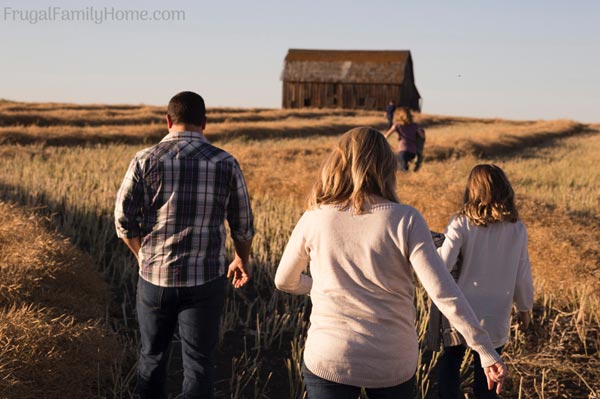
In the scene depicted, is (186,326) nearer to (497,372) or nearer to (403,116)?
(497,372)

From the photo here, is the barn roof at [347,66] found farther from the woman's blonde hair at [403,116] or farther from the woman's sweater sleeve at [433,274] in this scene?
the woman's sweater sleeve at [433,274]

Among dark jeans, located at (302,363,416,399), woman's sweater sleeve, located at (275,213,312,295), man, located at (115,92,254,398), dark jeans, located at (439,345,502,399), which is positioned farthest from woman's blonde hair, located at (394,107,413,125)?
dark jeans, located at (302,363,416,399)

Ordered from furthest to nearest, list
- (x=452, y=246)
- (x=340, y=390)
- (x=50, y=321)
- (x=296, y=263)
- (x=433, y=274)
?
(x=50, y=321) → (x=452, y=246) → (x=296, y=263) → (x=340, y=390) → (x=433, y=274)

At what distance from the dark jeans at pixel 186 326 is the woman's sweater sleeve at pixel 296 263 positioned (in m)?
0.75

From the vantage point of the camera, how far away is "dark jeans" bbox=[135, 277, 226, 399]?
10.0 ft

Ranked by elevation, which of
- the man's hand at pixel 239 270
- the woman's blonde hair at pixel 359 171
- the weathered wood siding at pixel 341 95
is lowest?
the man's hand at pixel 239 270

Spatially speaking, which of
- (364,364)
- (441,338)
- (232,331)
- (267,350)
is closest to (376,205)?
(364,364)

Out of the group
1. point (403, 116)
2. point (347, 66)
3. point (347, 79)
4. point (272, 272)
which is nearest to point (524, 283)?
point (272, 272)

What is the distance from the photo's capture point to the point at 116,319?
16.9ft

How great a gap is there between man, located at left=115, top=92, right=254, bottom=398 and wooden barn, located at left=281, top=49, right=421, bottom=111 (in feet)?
158

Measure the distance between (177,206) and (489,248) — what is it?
59.3 inches

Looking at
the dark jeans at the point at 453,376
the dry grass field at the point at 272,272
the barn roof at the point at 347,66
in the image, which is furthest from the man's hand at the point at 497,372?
the barn roof at the point at 347,66

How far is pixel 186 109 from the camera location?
311 centimetres

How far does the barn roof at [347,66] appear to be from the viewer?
166 ft
